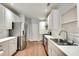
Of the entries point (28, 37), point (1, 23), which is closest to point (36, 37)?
point (28, 37)

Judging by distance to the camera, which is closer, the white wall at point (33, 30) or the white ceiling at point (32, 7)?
the white ceiling at point (32, 7)

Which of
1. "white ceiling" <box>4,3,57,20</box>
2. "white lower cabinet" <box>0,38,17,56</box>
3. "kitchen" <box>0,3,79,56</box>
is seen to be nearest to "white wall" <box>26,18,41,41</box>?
"kitchen" <box>0,3,79,56</box>

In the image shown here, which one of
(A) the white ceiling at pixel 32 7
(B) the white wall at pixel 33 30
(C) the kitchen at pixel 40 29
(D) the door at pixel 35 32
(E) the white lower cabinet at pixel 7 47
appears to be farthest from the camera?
(D) the door at pixel 35 32

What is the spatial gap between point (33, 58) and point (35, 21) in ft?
30.9

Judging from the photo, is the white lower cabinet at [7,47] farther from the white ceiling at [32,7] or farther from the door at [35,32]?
the door at [35,32]

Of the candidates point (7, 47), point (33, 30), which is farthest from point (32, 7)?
point (33, 30)

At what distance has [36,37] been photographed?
33.9 feet

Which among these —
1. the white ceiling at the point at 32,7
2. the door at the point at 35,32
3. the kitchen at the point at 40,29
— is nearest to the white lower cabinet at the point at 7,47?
the kitchen at the point at 40,29

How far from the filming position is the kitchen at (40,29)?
103 inches

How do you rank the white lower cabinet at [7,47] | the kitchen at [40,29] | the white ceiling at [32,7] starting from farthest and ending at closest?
the white ceiling at [32,7], the white lower cabinet at [7,47], the kitchen at [40,29]

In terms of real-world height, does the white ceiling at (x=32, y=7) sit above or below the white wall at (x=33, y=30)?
above

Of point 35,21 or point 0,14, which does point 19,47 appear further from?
point 35,21

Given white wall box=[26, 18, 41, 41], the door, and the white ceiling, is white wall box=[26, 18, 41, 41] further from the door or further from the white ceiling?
the white ceiling

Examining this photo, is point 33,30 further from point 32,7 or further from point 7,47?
point 7,47
